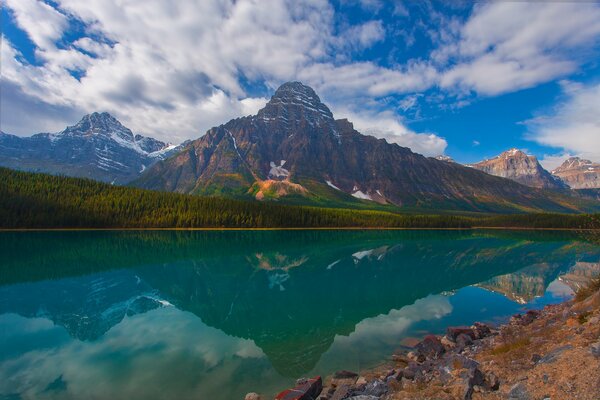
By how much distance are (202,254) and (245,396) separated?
195 feet

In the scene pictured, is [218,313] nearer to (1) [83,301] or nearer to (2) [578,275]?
(1) [83,301]

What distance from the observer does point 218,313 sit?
109 ft

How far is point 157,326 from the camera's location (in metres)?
29.1

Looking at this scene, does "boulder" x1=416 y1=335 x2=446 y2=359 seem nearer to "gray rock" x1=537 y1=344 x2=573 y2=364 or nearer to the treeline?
"gray rock" x1=537 y1=344 x2=573 y2=364

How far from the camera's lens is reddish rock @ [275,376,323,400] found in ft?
51.8

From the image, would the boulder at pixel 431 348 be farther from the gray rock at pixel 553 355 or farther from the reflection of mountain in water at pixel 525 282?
the reflection of mountain in water at pixel 525 282

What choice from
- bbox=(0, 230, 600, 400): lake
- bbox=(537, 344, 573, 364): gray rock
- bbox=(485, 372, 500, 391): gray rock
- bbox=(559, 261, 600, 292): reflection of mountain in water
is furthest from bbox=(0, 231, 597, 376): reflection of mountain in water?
bbox=(537, 344, 573, 364): gray rock

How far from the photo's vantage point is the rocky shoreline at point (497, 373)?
35.2 ft

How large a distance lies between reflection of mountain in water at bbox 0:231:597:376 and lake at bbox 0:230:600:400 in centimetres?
22

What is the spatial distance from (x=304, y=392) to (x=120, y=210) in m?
135

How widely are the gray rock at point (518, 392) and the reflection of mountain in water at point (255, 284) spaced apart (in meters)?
12.7

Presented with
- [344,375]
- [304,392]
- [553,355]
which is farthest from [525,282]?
[304,392]

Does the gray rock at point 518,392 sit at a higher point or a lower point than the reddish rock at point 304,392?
higher

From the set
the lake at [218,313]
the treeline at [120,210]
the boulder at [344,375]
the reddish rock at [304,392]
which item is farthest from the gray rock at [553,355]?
the treeline at [120,210]
